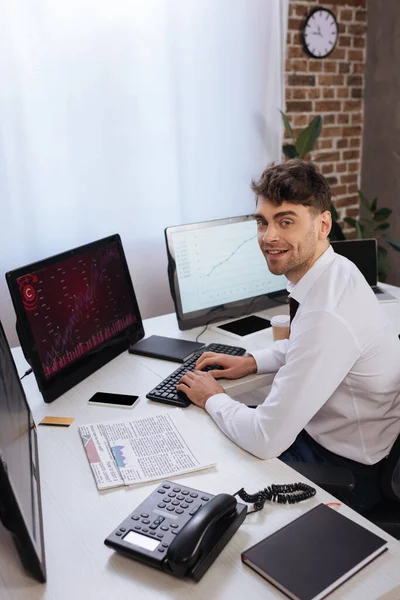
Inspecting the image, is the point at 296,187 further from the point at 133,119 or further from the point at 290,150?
the point at 290,150

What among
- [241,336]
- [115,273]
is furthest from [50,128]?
[241,336]

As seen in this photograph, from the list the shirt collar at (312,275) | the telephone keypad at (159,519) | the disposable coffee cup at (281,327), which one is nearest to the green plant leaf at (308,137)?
the disposable coffee cup at (281,327)

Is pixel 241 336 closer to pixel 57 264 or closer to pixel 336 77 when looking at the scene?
pixel 57 264

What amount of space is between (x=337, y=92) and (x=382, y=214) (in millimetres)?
825

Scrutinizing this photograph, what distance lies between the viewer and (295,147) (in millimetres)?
3092

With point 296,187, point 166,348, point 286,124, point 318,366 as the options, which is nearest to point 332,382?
point 318,366

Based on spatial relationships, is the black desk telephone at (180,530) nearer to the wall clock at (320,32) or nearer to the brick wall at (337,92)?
the brick wall at (337,92)

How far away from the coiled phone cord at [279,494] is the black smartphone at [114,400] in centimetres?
54

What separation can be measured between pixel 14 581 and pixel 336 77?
3325 mm

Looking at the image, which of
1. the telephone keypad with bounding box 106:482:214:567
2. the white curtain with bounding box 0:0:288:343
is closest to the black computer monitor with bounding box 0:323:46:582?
the telephone keypad with bounding box 106:482:214:567

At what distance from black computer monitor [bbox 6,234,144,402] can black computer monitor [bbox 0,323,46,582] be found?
25 cm

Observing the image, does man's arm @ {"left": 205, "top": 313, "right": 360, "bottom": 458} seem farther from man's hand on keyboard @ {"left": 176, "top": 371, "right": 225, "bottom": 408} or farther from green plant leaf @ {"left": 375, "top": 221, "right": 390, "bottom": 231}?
green plant leaf @ {"left": 375, "top": 221, "right": 390, "bottom": 231}

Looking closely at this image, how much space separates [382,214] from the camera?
3.42m

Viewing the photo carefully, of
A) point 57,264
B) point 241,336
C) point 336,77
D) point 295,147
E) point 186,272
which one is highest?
point 336,77
